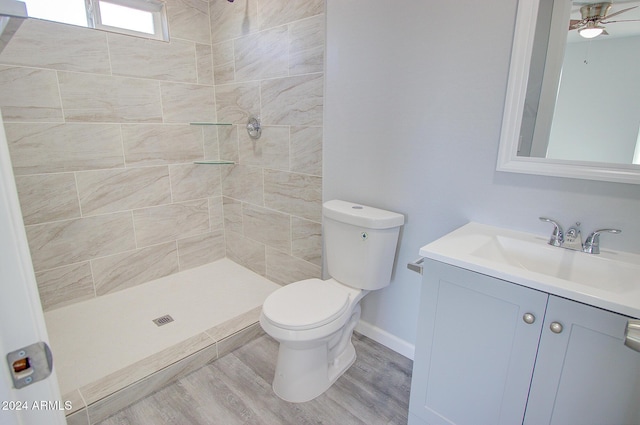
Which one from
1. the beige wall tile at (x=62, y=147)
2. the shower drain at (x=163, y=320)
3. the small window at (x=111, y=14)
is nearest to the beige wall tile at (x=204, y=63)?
the small window at (x=111, y=14)

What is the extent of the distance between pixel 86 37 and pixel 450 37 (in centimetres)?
219

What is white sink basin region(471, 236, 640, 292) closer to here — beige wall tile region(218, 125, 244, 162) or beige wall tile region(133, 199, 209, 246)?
beige wall tile region(218, 125, 244, 162)

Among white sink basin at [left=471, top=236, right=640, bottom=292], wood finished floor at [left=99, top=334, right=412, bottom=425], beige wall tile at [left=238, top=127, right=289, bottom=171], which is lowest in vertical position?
wood finished floor at [left=99, top=334, right=412, bottom=425]

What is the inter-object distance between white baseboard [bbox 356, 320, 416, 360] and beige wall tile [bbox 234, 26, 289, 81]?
171 centimetres

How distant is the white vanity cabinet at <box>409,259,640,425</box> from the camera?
921 millimetres

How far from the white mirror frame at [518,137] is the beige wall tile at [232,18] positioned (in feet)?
5.50

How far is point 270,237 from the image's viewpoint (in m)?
2.62

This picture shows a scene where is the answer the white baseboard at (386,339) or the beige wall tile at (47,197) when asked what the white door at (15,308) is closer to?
the white baseboard at (386,339)

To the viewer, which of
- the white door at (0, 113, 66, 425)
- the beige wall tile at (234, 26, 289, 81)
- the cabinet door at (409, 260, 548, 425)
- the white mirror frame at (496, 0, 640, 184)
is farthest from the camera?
the beige wall tile at (234, 26, 289, 81)

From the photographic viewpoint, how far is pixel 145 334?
82.0 inches

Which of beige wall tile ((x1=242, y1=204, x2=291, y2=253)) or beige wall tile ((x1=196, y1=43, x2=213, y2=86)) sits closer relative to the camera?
beige wall tile ((x1=242, y1=204, x2=291, y2=253))

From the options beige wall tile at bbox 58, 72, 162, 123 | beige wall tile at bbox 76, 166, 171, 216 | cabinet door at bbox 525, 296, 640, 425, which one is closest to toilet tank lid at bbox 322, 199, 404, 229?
cabinet door at bbox 525, 296, 640, 425


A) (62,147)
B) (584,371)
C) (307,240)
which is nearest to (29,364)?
(584,371)

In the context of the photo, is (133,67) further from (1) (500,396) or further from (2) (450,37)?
(1) (500,396)
